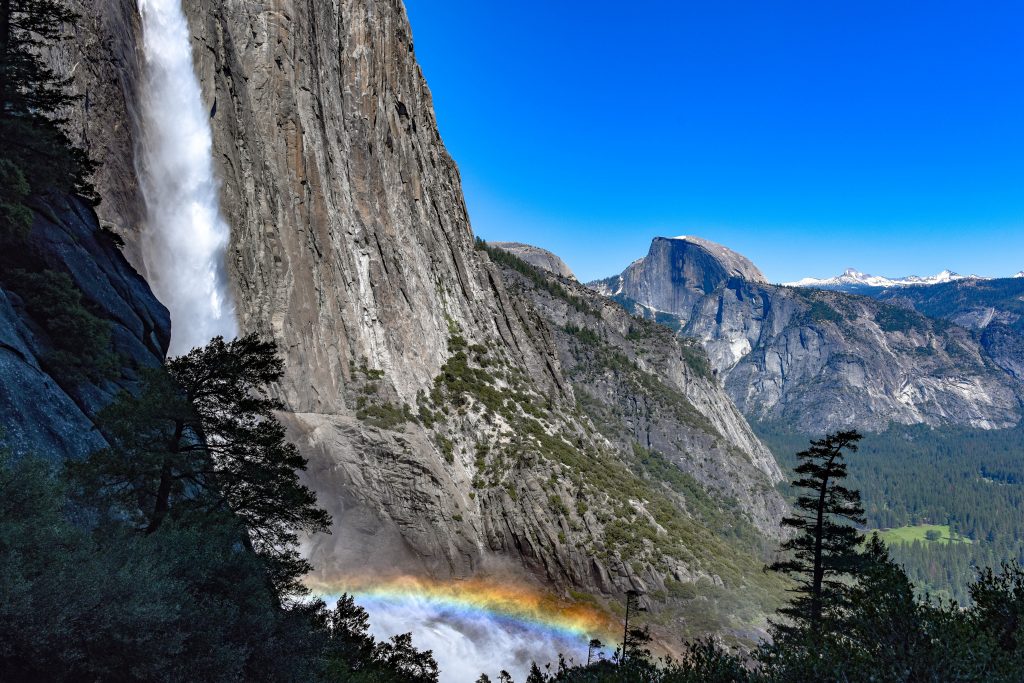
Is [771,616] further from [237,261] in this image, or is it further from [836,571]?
[237,261]

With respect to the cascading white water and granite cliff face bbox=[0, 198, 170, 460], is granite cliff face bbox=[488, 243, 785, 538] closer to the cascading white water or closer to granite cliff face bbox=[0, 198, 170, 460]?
the cascading white water

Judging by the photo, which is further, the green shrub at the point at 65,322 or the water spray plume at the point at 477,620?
the water spray plume at the point at 477,620

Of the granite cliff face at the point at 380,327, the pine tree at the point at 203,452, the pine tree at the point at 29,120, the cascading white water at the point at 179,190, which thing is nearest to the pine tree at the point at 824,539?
the pine tree at the point at 203,452

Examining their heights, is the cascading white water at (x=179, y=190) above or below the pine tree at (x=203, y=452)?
above

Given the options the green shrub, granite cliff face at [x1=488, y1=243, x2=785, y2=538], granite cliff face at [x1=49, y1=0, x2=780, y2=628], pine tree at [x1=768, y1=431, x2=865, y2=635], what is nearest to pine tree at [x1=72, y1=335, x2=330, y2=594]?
the green shrub

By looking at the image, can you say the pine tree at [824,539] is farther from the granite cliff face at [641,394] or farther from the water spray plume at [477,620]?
the granite cliff face at [641,394]

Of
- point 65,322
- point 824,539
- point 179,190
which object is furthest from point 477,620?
point 179,190
